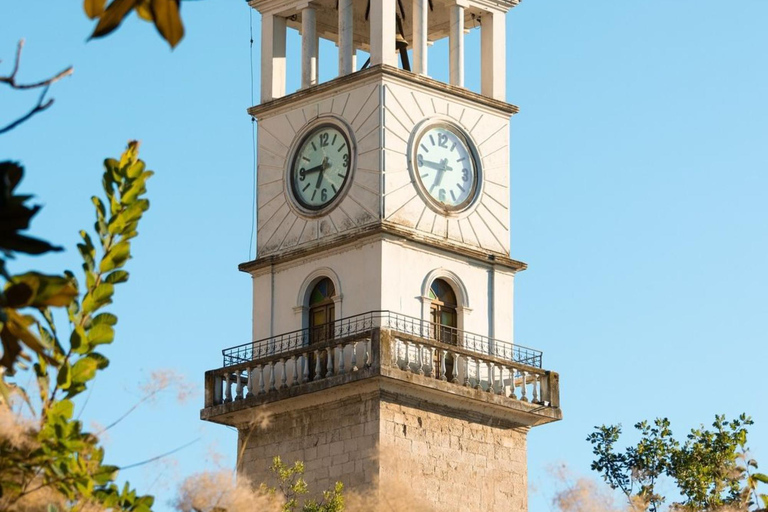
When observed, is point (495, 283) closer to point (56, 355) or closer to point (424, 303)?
point (424, 303)

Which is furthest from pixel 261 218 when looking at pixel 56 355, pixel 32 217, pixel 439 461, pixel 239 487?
pixel 32 217

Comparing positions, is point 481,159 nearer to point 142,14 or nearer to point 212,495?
point 212,495

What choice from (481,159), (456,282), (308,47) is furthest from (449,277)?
(308,47)

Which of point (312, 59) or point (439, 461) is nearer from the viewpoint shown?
point (439, 461)

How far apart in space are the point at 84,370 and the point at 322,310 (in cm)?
2610

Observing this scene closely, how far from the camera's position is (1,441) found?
9367 mm

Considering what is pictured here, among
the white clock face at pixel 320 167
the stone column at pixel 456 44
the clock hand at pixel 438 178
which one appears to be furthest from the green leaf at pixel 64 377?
the stone column at pixel 456 44

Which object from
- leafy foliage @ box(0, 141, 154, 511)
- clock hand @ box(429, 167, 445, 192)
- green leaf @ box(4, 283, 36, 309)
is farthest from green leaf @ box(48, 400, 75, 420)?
clock hand @ box(429, 167, 445, 192)

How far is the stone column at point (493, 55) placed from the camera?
37.9m

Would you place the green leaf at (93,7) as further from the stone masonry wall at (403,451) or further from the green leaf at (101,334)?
the stone masonry wall at (403,451)

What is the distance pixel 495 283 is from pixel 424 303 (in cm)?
191

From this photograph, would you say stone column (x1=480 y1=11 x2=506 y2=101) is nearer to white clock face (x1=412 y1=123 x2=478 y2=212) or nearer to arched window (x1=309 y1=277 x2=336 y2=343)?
white clock face (x1=412 y1=123 x2=478 y2=212)

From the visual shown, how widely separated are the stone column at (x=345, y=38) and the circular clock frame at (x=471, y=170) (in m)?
1.65

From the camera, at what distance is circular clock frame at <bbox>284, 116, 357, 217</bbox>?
35625 millimetres
